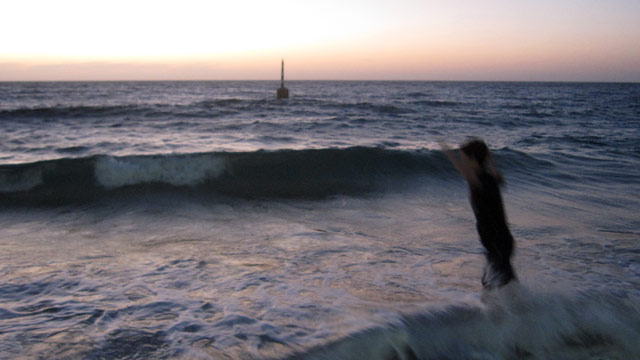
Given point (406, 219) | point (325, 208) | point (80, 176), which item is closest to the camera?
point (406, 219)

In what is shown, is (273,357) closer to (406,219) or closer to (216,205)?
(406,219)

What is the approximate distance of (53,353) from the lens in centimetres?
296

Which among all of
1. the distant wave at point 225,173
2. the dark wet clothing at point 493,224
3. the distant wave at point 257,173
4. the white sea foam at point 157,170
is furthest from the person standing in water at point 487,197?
the white sea foam at point 157,170

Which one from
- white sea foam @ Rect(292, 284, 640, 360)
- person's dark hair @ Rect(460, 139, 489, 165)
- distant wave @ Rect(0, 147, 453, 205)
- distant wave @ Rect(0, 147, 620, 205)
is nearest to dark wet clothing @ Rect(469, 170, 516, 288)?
person's dark hair @ Rect(460, 139, 489, 165)

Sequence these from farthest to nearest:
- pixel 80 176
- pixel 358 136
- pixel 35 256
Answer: pixel 358 136, pixel 80 176, pixel 35 256

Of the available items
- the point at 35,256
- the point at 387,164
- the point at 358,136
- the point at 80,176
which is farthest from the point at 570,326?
the point at 358,136

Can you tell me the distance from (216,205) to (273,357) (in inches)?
209

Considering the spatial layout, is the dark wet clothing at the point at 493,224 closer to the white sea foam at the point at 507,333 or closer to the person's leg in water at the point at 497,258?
the person's leg in water at the point at 497,258

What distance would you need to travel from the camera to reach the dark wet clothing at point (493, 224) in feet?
10.5

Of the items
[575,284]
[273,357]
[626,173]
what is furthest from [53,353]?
[626,173]

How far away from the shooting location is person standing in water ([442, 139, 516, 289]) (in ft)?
10.3

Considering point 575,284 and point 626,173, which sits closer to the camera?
point 575,284

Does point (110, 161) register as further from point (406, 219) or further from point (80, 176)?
point (406, 219)

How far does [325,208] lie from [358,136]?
988 cm
